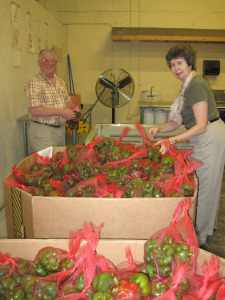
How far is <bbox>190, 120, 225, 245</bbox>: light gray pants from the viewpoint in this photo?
6.43 feet

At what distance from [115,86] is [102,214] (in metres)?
2.79

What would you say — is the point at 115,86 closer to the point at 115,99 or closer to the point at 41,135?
the point at 115,99

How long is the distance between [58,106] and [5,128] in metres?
0.76

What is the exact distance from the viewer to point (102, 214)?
116 centimetres

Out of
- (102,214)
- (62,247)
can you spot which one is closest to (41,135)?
(102,214)

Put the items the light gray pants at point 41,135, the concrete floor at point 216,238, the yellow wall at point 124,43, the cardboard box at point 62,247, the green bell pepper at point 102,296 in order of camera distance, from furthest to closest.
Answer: the yellow wall at point 124,43 < the light gray pants at point 41,135 < the concrete floor at point 216,238 < the cardboard box at point 62,247 < the green bell pepper at point 102,296

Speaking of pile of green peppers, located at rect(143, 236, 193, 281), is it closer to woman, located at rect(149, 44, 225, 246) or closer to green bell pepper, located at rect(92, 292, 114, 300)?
green bell pepper, located at rect(92, 292, 114, 300)

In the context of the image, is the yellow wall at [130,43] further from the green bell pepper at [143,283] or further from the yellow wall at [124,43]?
the green bell pepper at [143,283]

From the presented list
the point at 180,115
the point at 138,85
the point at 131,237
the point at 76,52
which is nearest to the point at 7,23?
the point at 180,115

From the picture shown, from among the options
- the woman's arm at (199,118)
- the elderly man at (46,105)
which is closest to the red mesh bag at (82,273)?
the woman's arm at (199,118)

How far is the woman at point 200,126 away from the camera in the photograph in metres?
1.82

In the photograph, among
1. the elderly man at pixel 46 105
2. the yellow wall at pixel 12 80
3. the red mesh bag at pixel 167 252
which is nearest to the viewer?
the red mesh bag at pixel 167 252

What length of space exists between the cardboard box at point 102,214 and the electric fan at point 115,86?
8.98ft

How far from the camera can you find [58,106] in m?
2.56
